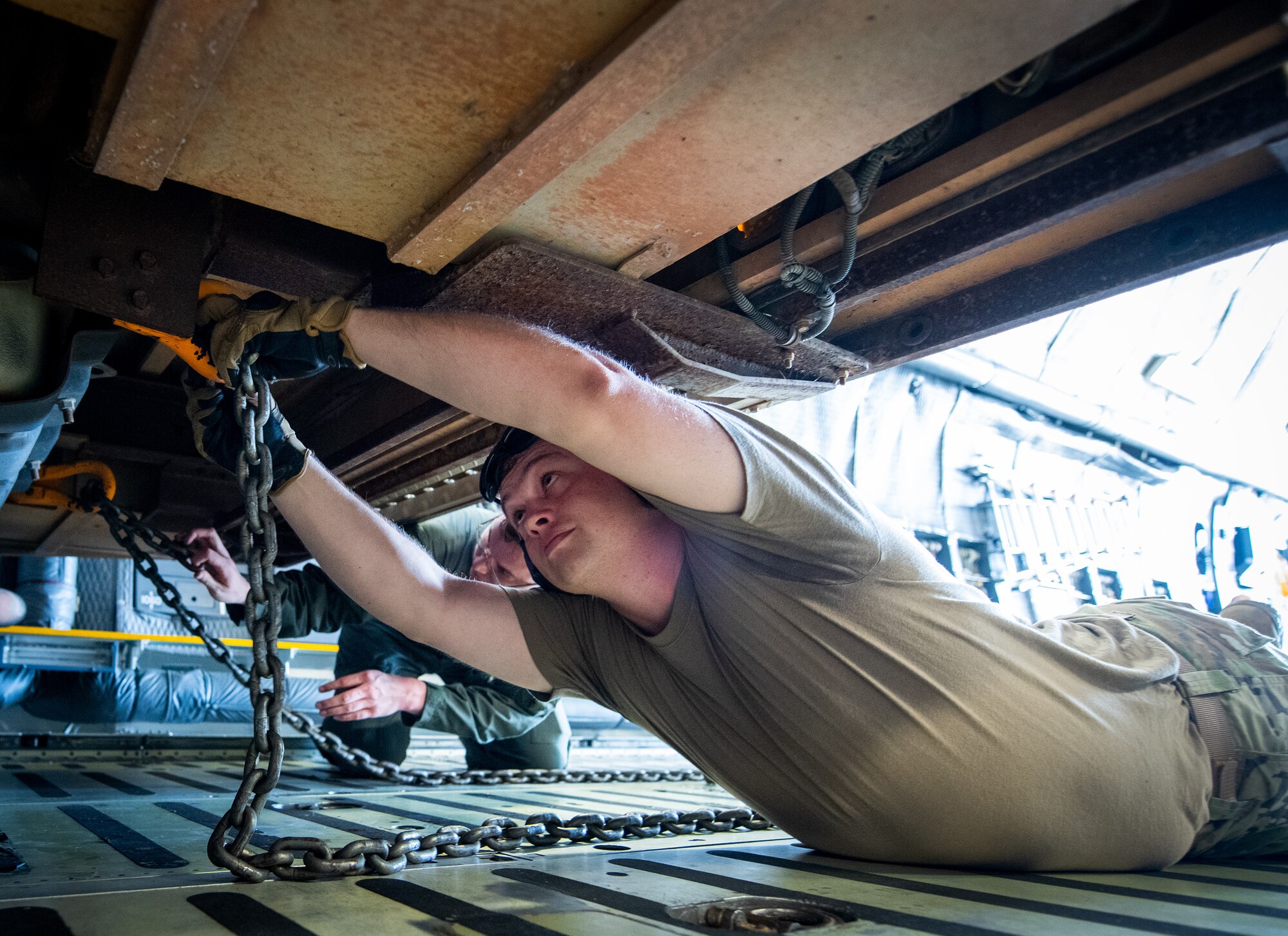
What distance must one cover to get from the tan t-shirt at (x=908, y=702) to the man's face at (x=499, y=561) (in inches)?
65.6

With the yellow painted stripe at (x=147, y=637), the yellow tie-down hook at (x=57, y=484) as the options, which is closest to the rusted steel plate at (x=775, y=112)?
the yellow tie-down hook at (x=57, y=484)

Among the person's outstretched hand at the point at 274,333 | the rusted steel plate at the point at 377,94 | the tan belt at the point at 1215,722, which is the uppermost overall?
the rusted steel plate at the point at 377,94

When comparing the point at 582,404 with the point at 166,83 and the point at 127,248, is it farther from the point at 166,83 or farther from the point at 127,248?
the point at 127,248

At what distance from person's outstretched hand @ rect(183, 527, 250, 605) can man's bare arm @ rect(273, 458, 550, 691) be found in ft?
4.19

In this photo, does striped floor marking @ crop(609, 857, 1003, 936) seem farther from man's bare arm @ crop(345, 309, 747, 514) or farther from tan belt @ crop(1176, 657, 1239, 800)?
tan belt @ crop(1176, 657, 1239, 800)

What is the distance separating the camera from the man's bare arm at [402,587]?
200 centimetres

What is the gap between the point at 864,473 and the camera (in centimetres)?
671

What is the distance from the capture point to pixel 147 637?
5.99m

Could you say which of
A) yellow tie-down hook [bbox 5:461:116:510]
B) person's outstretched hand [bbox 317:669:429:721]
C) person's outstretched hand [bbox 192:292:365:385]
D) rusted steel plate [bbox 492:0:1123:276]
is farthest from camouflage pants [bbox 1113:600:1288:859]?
yellow tie-down hook [bbox 5:461:116:510]

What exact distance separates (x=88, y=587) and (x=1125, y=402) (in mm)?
8751

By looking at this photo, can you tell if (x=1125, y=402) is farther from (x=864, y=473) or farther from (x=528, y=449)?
(x=528, y=449)

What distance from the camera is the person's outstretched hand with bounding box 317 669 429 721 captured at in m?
3.19

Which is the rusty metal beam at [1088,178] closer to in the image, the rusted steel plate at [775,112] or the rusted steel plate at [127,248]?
the rusted steel plate at [775,112]

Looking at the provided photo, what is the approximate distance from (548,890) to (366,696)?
206 cm
